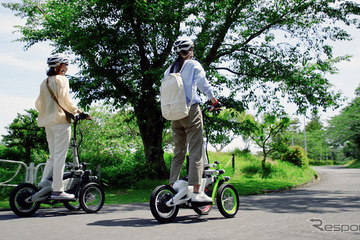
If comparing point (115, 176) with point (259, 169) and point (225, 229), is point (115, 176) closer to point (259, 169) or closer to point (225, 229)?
point (225, 229)

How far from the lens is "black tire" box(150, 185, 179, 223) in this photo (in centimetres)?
415

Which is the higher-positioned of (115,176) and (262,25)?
(262,25)

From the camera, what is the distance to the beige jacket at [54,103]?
505 centimetres

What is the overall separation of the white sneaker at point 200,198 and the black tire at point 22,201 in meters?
2.30

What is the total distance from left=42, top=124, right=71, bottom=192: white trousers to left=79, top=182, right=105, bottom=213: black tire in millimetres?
364

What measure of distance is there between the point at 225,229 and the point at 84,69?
782 centimetres

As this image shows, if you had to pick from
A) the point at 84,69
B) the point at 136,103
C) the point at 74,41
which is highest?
the point at 74,41

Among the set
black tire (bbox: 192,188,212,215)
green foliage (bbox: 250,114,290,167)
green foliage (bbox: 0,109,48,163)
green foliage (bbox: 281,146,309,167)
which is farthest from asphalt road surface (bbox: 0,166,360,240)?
green foliage (bbox: 0,109,48,163)

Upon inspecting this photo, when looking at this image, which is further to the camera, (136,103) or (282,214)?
(136,103)

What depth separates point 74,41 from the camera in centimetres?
1012

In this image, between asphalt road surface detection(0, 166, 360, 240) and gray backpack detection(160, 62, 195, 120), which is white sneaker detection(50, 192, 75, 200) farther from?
gray backpack detection(160, 62, 195, 120)

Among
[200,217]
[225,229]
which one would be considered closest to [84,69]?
[200,217]

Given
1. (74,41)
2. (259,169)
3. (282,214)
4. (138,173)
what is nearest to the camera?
(282,214)

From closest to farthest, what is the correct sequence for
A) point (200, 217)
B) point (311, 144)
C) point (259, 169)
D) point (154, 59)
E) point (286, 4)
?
1. point (200, 217)
2. point (154, 59)
3. point (286, 4)
4. point (259, 169)
5. point (311, 144)
